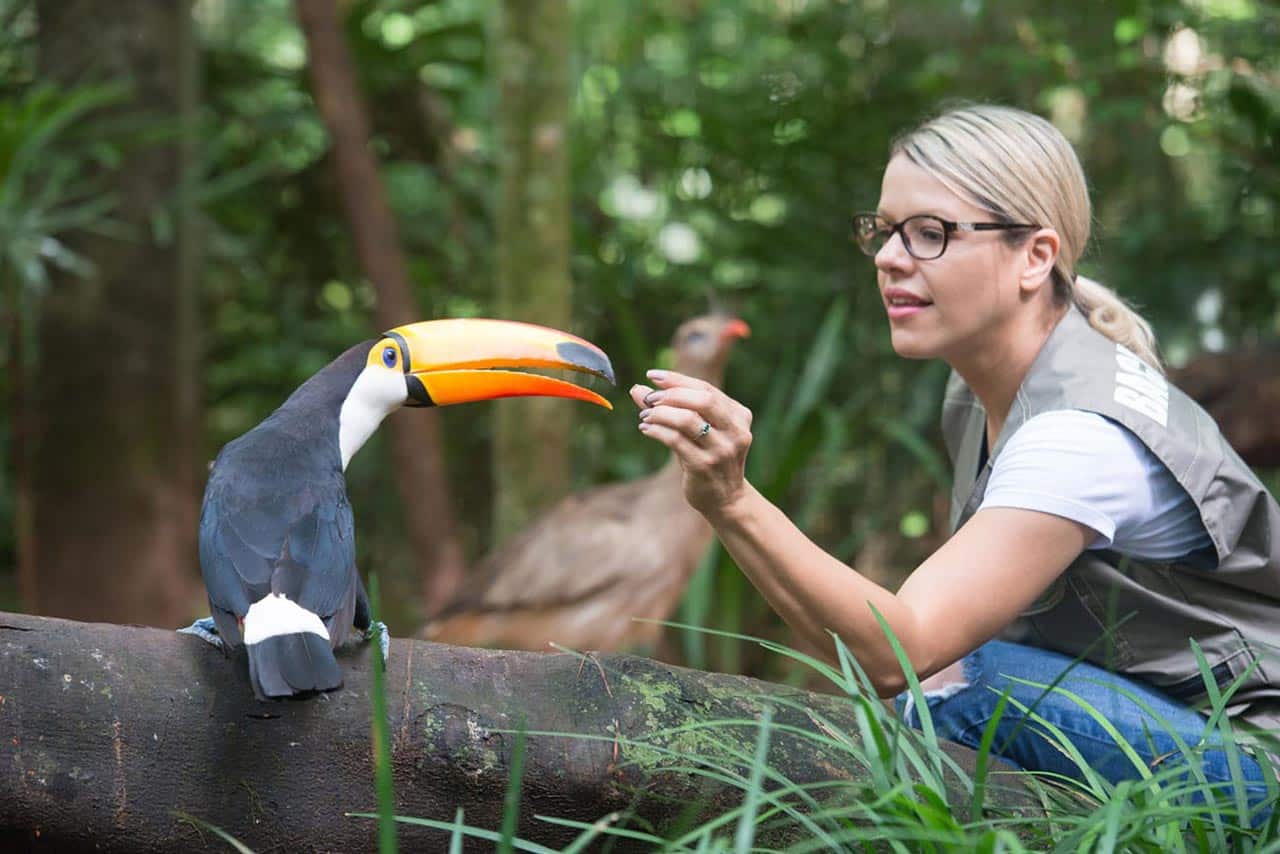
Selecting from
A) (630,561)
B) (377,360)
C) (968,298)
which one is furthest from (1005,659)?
(630,561)

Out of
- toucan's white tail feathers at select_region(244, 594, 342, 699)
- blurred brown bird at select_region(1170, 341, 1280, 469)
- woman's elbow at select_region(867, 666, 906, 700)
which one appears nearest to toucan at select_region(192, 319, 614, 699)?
toucan's white tail feathers at select_region(244, 594, 342, 699)

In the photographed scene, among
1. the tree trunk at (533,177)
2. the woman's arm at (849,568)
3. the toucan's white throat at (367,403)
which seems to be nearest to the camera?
the woman's arm at (849,568)

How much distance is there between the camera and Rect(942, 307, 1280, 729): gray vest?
2.02 metres

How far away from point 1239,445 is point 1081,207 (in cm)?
260

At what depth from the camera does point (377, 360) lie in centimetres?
256

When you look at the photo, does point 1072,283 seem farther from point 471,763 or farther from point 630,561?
point 630,561

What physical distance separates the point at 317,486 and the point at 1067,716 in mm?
1219

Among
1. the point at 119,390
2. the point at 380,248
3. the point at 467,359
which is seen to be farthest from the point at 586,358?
the point at 119,390

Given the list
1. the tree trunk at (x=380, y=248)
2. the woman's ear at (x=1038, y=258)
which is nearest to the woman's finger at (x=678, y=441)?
the woman's ear at (x=1038, y=258)

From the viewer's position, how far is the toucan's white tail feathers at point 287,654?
64.1 inches

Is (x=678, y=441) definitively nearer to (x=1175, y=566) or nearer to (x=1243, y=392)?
(x=1175, y=566)

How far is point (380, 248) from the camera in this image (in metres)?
5.35

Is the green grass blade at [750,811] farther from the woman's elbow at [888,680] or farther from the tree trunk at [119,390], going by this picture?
the tree trunk at [119,390]

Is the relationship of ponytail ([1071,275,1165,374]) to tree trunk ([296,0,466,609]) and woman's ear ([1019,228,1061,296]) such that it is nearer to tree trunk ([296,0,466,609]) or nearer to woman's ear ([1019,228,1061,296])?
woman's ear ([1019,228,1061,296])
